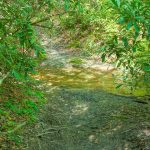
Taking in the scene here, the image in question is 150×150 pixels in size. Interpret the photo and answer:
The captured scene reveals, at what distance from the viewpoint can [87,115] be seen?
310 inches

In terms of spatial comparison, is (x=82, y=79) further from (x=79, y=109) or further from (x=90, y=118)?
(x=90, y=118)

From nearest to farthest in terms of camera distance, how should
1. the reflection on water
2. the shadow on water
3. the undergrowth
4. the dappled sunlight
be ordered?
the undergrowth → the shadow on water → the dappled sunlight → the reflection on water

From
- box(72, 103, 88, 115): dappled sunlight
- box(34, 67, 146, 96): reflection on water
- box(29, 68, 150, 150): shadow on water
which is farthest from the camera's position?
box(34, 67, 146, 96): reflection on water

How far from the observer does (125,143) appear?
6.51 meters

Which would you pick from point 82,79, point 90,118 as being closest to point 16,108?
point 90,118

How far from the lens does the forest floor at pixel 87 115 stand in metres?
6.55

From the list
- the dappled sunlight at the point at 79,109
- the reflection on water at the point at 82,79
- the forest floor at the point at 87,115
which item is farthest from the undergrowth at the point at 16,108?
the reflection on water at the point at 82,79

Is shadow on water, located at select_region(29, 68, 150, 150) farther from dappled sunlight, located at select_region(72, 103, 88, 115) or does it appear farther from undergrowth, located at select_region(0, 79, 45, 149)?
A: undergrowth, located at select_region(0, 79, 45, 149)

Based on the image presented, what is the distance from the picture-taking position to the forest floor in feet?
21.5

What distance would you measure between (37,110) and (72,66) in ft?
15.1

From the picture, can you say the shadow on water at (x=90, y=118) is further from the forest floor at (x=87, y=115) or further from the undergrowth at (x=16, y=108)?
the undergrowth at (x=16, y=108)

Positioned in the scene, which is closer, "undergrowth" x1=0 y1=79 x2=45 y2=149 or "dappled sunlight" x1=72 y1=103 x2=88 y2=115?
"undergrowth" x1=0 y1=79 x2=45 y2=149

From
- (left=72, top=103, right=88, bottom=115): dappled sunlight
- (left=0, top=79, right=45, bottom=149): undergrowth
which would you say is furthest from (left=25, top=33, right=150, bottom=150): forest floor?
(left=0, top=79, right=45, bottom=149): undergrowth

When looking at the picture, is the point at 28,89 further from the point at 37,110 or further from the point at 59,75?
the point at 59,75
